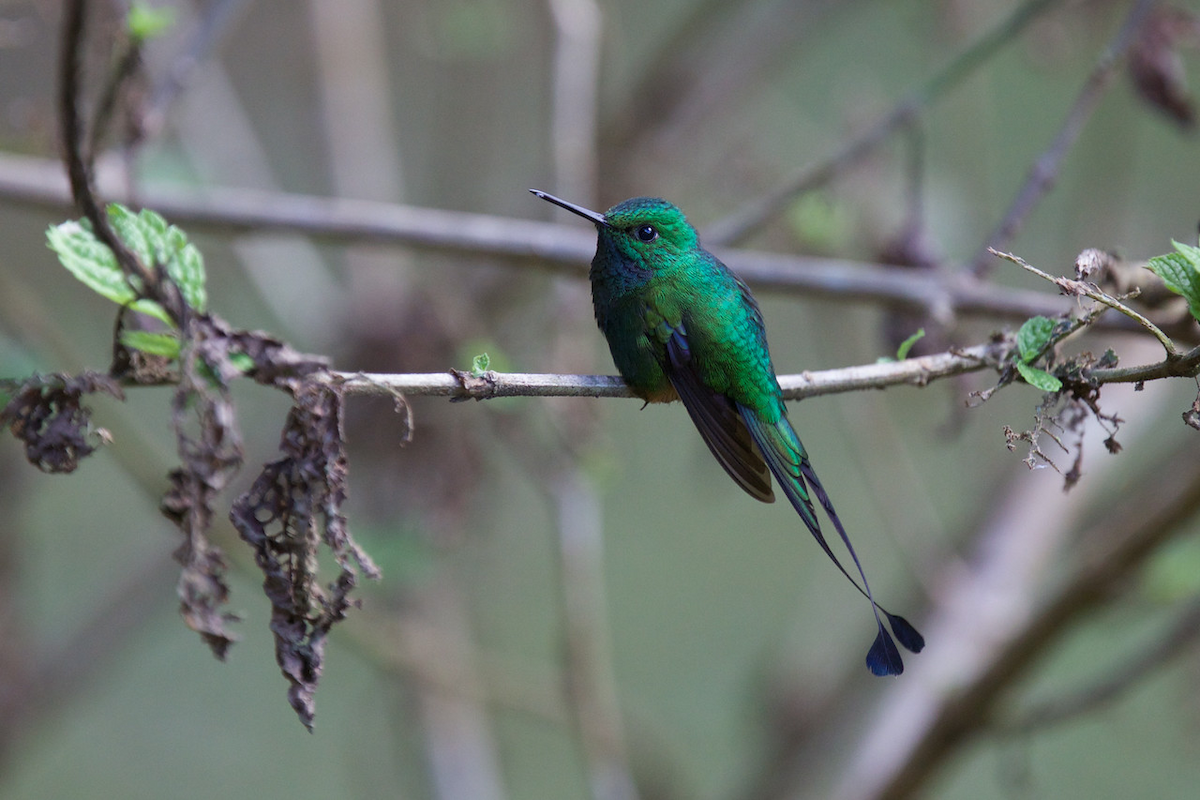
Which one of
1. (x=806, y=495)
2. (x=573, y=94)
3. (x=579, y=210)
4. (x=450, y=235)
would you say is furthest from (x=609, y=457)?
(x=806, y=495)

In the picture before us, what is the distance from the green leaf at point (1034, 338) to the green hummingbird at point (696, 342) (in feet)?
Answer: 1.26

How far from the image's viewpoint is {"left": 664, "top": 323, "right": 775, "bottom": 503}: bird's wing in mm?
1866

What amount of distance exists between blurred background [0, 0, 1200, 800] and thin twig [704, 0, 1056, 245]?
29 millimetres

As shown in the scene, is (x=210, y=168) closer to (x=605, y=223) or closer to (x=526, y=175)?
(x=526, y=175)

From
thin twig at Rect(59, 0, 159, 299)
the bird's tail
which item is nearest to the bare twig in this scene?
the bird's tail

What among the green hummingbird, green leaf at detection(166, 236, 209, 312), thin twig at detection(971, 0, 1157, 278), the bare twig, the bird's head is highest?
the bare twig

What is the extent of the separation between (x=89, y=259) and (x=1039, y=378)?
4.12ft

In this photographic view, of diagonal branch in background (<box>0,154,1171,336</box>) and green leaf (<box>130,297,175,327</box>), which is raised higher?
diagonal branch in background (<box>0,154,1171,336</box>)

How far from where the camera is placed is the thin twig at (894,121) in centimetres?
270

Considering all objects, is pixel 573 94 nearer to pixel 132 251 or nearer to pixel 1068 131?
pixel 1068 131

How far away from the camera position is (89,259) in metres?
1.40

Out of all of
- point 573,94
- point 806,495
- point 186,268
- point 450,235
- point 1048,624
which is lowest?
point 186,268

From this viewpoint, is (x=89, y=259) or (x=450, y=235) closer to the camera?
(x=89, y=259)

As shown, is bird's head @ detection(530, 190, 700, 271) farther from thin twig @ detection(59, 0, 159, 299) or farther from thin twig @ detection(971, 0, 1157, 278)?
thin twig @ detection(59, 0, 159, 299)
